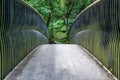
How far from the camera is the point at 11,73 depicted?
179 inches

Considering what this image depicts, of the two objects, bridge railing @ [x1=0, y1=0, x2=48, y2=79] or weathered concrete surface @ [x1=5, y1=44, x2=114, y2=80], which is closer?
bridge railing @ [x1=0, y1=0, x2=48, y2=79]

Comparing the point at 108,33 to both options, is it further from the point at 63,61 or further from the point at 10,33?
the point at 10,33

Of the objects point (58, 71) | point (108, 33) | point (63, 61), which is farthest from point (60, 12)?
point (58, 71)

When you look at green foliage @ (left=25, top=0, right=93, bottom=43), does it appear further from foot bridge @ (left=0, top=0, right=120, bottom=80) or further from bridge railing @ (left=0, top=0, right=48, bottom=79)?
foot bridge @ (left=0, top=0, right=120, bottom=80)

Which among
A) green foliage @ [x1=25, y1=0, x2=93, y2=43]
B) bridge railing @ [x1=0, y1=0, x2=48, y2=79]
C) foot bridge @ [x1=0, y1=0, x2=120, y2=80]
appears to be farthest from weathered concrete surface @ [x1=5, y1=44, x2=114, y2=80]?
green foliage @ [x1=25, y1=0, x2=93, y2=43]

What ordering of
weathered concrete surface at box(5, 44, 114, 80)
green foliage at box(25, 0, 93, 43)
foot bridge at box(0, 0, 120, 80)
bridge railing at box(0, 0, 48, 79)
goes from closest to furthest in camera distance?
bridge railing at box(0, 0, 48, 79), foot bridge at box(0, 0, 120, 80), weathered concrete surface at box(5, 44, 114, 80), green foliage at box(25, 0, 93, 43)

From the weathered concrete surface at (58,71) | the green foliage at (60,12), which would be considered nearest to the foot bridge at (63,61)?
the weathered concrete surface at (58,71)

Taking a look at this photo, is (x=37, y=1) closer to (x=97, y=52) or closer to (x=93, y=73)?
(x=97, y=52)

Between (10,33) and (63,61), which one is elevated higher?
(10,33)

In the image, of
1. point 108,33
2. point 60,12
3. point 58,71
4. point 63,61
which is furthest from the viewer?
point 60,12

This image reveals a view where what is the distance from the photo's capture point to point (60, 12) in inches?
896

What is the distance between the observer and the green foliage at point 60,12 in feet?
67.3

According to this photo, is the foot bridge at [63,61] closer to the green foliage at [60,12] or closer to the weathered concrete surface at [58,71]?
the weathered concrete surface at [58,71]

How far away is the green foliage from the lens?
67.3 feet
